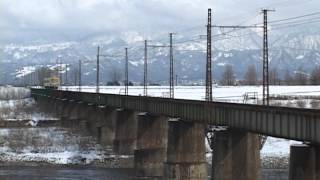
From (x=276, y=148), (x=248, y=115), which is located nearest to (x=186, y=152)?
(x=248, y=115)

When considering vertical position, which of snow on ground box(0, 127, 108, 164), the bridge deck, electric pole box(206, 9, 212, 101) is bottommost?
snow on ground box(0, 127, 108, 164)

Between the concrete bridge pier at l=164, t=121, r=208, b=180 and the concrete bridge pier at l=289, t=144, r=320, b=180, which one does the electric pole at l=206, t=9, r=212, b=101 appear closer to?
the concrete bridge pier at l=164, t=121, r=208, b=180

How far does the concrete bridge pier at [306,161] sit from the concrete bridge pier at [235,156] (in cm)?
1076

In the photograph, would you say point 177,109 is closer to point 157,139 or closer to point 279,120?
point 157,139

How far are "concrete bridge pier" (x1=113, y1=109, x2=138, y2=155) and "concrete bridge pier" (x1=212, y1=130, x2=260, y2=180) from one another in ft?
123

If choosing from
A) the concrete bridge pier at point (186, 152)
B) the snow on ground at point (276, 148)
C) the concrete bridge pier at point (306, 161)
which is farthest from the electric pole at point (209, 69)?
the snow on ground at point (276, 148)

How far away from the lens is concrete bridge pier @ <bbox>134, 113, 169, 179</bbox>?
73125 millimetres

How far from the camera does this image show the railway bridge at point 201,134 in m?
40.5

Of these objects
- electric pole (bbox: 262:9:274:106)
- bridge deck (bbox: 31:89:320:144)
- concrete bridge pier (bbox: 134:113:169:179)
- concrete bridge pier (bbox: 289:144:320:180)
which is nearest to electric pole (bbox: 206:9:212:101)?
bridge deck (bbox: 31:89:320:144)

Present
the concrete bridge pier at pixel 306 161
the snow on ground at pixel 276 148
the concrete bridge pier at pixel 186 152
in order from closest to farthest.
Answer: the concrete bridge pier at pixel 306 161 < the concrete bridge pier at pixel 186 152 < the snow on ground at pixel 276 148

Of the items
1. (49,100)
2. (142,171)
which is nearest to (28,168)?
(142,171)

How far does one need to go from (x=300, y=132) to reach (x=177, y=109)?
82.7 ft

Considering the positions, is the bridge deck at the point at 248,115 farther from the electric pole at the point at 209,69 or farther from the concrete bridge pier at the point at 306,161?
the electric pole at the point at 209,69

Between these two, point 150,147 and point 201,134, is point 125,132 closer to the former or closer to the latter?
point 150,147
